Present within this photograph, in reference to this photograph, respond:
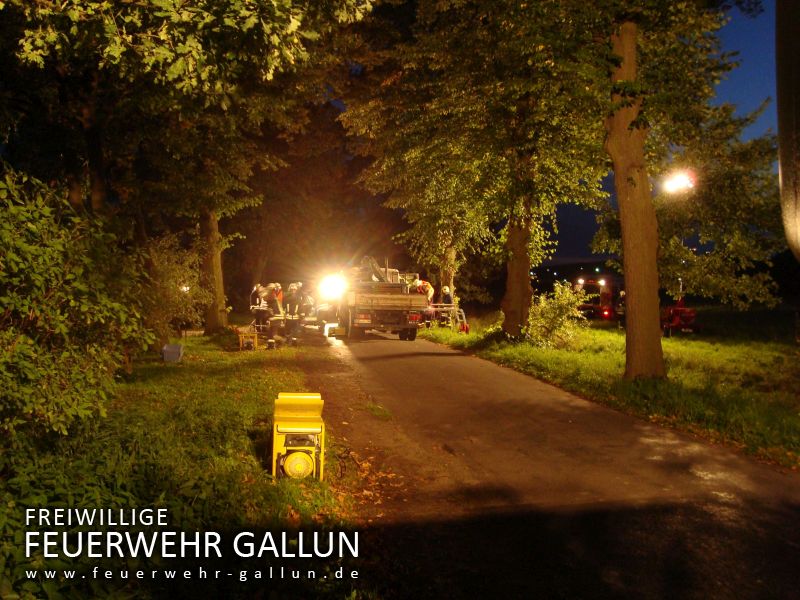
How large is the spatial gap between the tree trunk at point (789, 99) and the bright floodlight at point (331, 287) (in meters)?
25.3

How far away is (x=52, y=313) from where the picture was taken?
233 inches

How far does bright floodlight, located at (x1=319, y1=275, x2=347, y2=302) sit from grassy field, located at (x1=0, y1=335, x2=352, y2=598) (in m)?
17.2

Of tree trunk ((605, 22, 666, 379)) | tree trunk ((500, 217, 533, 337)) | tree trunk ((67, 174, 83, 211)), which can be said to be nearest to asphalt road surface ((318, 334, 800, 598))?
tree trunk ((605, 22, 666, 379))

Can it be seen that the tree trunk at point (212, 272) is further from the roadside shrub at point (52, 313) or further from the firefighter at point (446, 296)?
the roadside shrub at point (52, 313)

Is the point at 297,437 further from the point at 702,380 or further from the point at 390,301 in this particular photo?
the point at 390,301

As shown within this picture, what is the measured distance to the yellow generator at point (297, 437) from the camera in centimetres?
672

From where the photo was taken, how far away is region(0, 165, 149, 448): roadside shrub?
5.64 meters

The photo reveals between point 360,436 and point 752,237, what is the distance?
12.7 meters

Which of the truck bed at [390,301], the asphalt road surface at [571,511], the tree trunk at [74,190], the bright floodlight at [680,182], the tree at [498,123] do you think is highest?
the tree at [498,123]

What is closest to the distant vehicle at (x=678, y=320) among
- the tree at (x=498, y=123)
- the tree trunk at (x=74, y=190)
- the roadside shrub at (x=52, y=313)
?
the tree at (x=498, y=123)

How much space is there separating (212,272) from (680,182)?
1832 cm

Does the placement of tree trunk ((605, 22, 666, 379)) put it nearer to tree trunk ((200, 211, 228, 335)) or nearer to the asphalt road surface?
the asphalt road surface

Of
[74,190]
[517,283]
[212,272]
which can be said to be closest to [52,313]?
[74,190]

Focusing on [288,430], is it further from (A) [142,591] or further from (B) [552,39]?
(B) [552,39]
